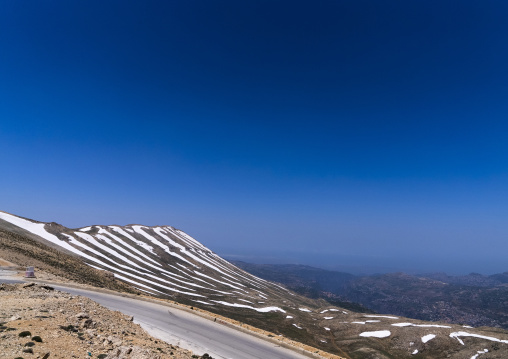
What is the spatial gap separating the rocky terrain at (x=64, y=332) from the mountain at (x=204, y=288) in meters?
18.5

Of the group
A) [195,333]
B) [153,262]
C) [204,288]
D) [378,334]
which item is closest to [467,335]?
[378,334]

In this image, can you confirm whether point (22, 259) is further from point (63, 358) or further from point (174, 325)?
point (63, 358)

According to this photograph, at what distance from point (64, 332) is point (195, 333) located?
1275 cm

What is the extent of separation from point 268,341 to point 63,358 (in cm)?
1913

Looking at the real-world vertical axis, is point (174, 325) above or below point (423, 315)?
above

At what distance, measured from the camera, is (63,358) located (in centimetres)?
1130

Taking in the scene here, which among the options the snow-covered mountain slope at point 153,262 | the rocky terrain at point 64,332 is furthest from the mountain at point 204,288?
the rocky terrain at point 64,332

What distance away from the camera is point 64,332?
13.9 meters

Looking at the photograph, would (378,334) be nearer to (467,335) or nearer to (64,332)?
(467,335)

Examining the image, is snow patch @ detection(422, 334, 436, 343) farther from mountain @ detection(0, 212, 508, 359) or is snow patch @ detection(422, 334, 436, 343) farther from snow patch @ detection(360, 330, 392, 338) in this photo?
snow patch @ detection(360, 330, 392, 338)

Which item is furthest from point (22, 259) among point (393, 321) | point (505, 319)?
point (505, 319)

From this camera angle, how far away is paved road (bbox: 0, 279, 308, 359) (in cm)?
2110

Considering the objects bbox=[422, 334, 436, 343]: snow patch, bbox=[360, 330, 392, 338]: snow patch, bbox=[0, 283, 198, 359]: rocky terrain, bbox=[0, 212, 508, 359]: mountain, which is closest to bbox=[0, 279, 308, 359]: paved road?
bbox=[0, 283, 198, 359]: rocky terrain

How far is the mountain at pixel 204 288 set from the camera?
150ft
